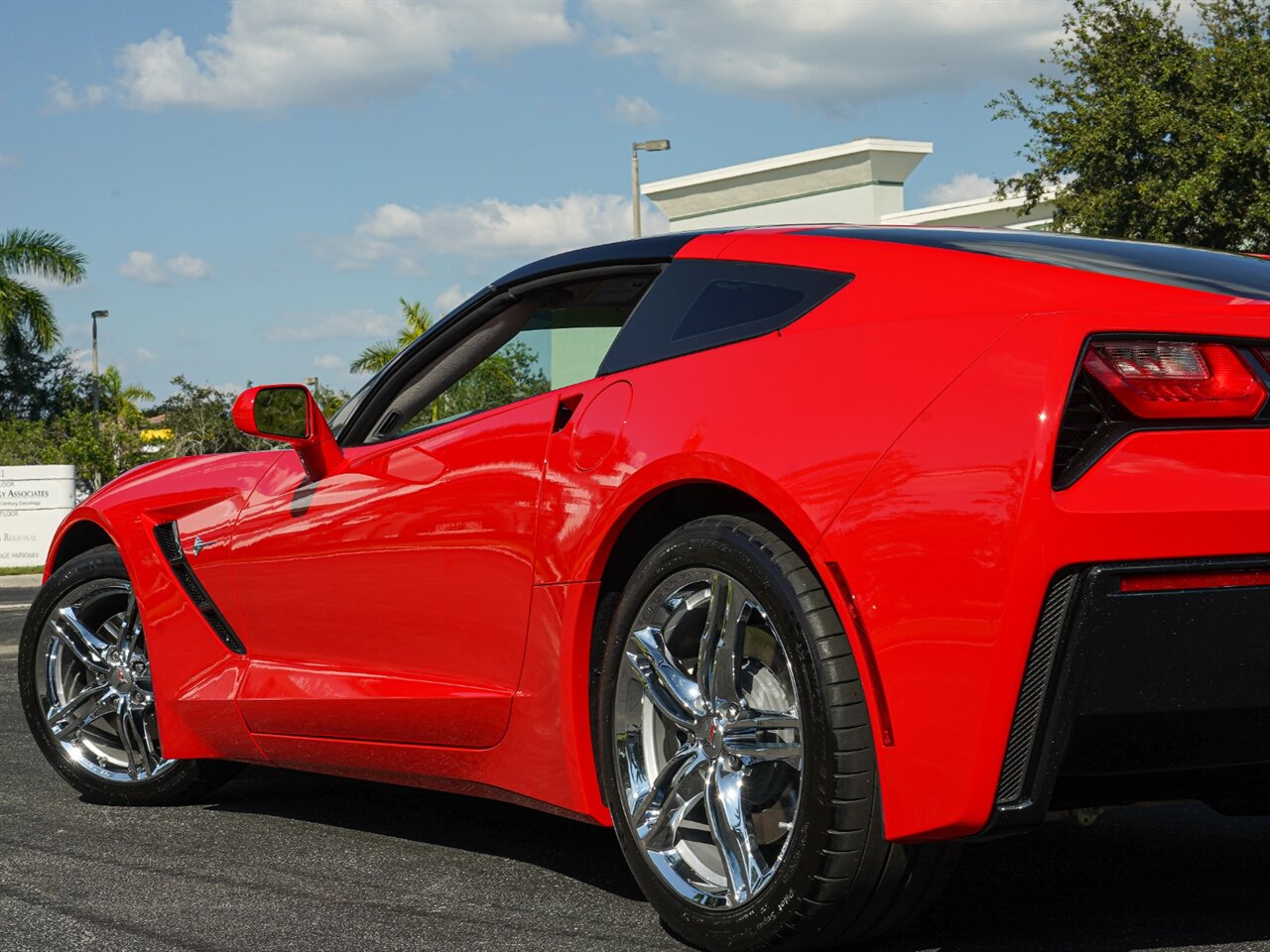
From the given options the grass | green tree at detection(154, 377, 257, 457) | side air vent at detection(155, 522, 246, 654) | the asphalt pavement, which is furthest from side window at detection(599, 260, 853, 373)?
green tree at detection(154, 377, 257, 457)

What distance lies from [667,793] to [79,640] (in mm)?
2647

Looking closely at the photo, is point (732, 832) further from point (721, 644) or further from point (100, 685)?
point (100, 685)

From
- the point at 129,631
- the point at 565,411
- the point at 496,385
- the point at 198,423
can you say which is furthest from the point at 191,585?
the point at 198,423

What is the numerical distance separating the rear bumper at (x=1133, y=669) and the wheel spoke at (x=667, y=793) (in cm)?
75

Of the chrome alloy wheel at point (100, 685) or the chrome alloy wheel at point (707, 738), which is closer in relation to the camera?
the chrome alloy wheel at point (707, 738)

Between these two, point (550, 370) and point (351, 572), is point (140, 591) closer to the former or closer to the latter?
point (351, 572)

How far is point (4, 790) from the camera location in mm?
5438

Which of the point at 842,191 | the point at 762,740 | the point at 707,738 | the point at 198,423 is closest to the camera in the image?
the point at 762,740

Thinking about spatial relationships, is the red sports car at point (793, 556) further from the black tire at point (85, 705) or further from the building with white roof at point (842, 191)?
the building with white roof at point (842, 191)

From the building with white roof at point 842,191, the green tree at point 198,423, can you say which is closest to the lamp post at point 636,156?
the building with white roof at point 842,191

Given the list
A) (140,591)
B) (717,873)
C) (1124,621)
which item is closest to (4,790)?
(140,591)

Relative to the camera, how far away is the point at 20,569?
23.0 meters

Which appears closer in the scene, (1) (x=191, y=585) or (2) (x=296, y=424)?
(2) (x=296, y=424)

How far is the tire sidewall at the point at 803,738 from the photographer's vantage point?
9.93 feet
